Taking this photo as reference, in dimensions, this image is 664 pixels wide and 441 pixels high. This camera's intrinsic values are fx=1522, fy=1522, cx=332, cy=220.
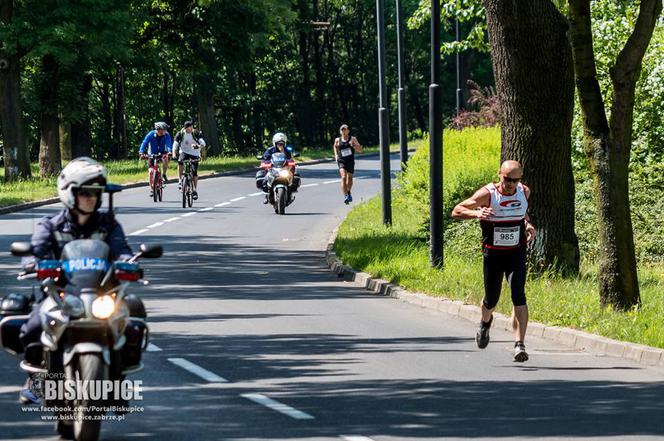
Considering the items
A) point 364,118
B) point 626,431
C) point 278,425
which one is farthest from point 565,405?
point 364,118

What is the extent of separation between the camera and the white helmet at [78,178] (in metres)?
8.98

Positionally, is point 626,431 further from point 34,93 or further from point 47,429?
point 34,93

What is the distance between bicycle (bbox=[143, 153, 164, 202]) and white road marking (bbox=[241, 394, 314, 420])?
81.1 feet

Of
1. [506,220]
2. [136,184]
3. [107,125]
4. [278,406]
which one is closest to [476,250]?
[506,220]

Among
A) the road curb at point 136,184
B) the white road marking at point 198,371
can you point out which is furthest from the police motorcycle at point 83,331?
the road curb at point 136,184

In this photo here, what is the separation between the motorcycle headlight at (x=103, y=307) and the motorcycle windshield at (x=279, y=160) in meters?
25.7

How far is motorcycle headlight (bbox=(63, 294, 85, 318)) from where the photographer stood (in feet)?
28.0

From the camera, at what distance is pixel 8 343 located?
912 cm

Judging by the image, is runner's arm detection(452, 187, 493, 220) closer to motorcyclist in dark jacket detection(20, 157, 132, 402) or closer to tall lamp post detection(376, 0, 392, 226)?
motorcyclist in dark jacket detection(20, 157, 132, 402)

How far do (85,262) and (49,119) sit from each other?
142 feet

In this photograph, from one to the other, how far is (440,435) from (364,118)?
8842 cm

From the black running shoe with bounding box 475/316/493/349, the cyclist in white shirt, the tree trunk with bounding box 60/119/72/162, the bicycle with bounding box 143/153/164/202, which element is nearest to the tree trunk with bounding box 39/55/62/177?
the tree trunk with bounding box 60/119/72/162

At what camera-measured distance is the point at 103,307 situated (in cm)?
857

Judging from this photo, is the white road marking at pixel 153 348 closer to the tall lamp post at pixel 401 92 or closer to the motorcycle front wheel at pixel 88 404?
the motorcycle front wheel at pixel 88 404
